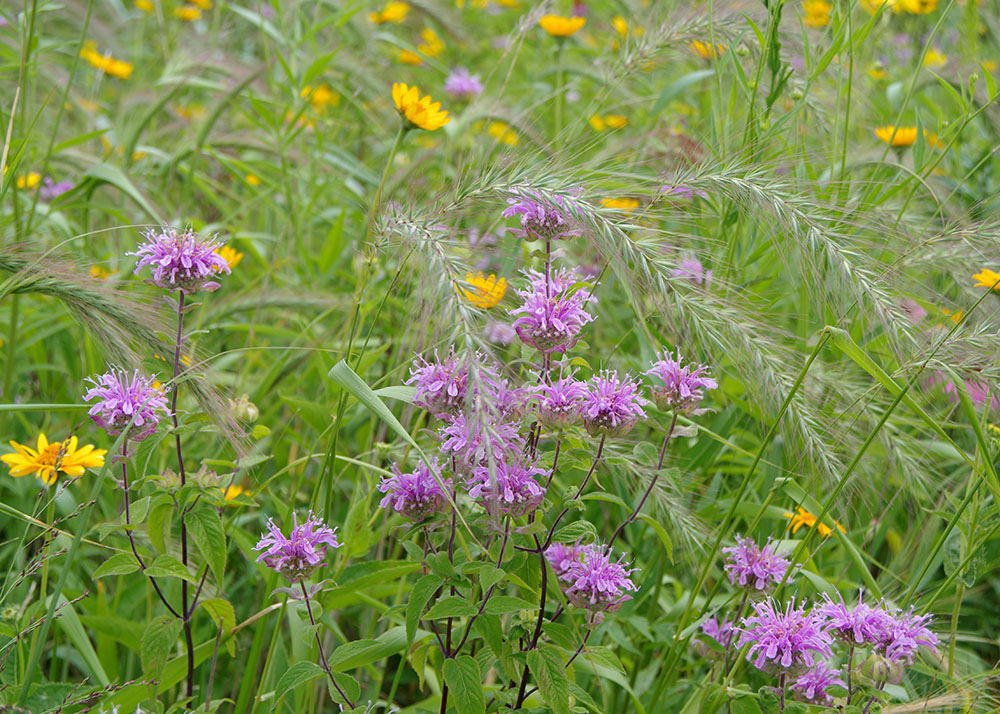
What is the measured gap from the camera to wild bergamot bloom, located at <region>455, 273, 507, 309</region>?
3.72ft

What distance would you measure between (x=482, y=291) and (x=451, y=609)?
0.40m

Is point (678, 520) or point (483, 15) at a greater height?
point (483, 15)

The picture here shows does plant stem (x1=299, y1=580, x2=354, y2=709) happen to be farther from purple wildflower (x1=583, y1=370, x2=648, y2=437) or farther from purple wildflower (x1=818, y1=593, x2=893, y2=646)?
purple wildflower (x1=818, y1=593, x2=893, y2=646)

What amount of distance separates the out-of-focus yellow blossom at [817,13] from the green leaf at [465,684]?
2.85 meters

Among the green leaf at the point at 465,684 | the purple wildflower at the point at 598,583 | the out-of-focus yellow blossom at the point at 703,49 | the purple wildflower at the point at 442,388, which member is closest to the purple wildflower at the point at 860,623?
the purple wildflower at the point at 598,583

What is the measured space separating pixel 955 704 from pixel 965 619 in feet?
3.45

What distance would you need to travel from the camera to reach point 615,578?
1281mm

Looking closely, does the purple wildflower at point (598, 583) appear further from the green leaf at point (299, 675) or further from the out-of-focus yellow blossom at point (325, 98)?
the out-of-focus yellow blossom at point (325, 98)

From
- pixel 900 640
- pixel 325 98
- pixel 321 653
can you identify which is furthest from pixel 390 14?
pixel 900 640

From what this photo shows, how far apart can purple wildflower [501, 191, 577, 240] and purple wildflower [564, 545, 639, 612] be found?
449 millimetres

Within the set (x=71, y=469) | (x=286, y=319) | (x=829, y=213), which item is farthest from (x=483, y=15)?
(x=71, y=469)

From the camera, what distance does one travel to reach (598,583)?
127cm

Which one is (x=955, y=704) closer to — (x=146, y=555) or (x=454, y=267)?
(x=454, y=267)

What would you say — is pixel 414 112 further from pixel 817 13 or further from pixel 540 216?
pixel 817 13
